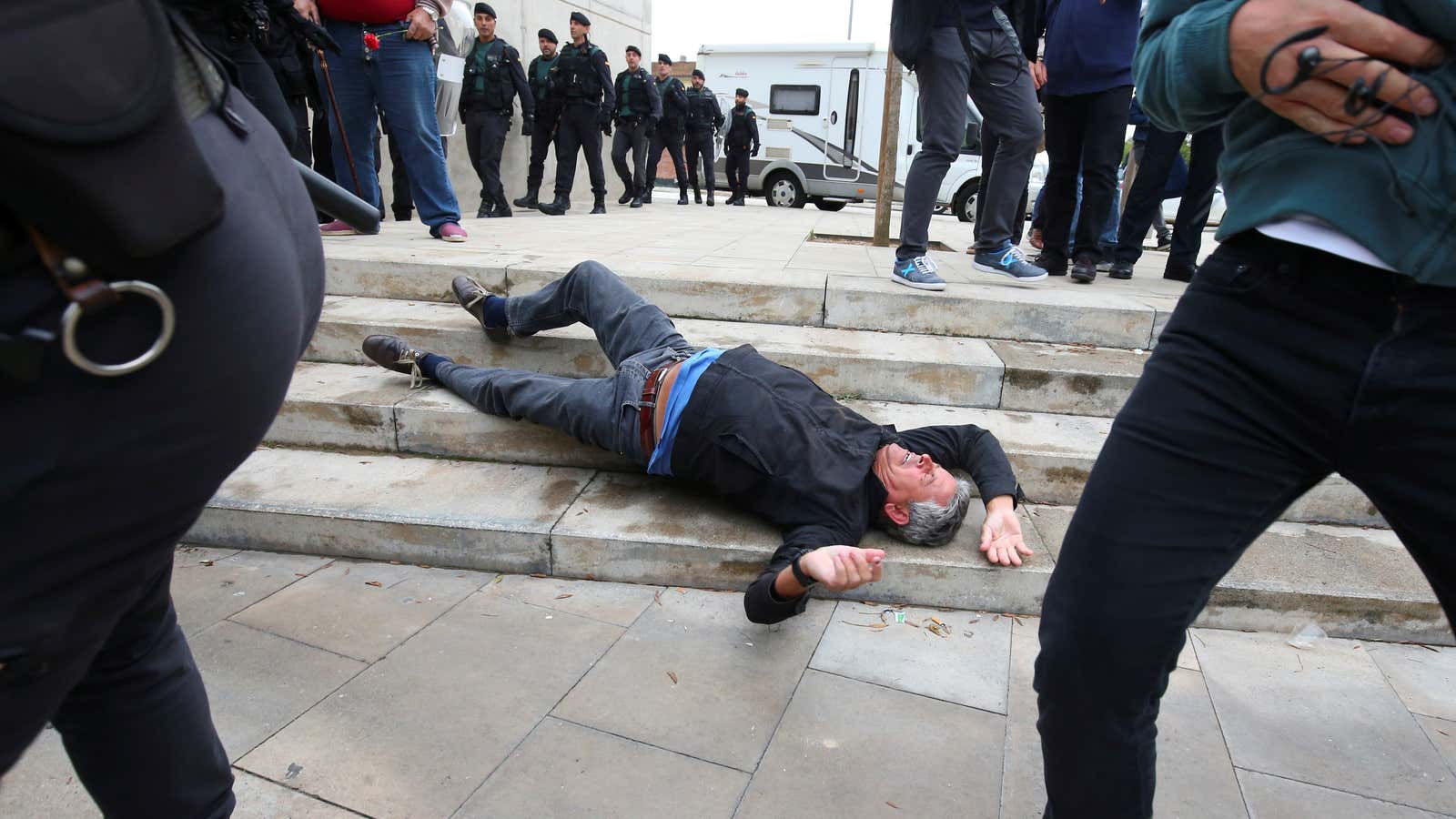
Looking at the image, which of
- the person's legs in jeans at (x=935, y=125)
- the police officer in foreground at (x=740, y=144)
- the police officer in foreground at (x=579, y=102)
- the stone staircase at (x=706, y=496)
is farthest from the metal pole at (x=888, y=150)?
the police officer in foreground at (x=740, y=144)

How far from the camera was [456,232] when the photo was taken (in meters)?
4.91

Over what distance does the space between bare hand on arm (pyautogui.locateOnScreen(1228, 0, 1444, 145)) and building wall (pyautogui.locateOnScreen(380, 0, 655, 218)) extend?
335 inches

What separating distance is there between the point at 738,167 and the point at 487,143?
275 inches

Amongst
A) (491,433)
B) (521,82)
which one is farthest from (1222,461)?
(521,82)

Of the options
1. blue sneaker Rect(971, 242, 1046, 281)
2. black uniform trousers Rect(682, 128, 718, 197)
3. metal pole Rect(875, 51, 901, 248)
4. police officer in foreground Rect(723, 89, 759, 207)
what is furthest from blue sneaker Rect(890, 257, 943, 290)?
police officer in foreground Rect(723, 89, 759, 207)

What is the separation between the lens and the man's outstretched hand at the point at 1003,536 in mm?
2371

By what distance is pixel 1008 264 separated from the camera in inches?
175

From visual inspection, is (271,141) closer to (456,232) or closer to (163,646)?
(163,646)

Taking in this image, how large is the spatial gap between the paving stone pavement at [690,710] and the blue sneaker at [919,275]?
1940mm

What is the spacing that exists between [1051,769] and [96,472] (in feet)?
3.96

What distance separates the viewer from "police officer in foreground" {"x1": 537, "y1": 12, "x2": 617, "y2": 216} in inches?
345

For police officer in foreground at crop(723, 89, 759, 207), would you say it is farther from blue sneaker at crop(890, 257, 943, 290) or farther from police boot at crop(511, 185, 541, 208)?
blue sneaker at crop(890, 257, 943, 290)

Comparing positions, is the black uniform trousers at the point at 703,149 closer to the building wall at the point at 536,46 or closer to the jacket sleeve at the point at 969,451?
the building wall at the point at 536,46

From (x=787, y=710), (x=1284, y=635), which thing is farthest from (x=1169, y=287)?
(x=787, y=710)
